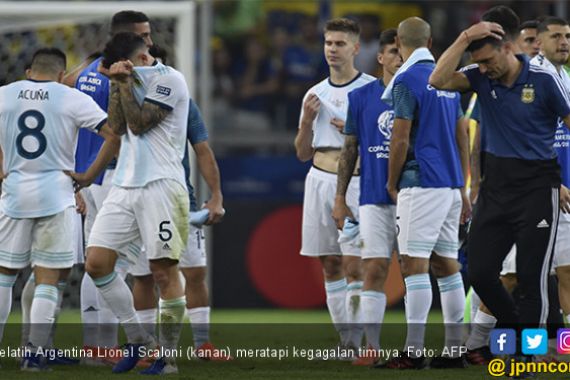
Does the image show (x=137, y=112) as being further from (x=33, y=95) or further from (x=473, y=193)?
(x=473, y=193)

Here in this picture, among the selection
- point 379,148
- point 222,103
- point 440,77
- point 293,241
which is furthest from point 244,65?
point 440,77

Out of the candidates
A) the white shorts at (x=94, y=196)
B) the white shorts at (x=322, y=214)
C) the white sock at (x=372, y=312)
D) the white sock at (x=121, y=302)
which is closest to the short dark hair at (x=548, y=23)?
the white shorts at (x=322, y=214)

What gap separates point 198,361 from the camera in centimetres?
1011

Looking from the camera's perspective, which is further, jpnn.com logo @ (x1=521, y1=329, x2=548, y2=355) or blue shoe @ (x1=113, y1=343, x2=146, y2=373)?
blue shoe @ (x1=113, y1=343, x2=146, y2=373)

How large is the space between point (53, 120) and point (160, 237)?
3.94 ft


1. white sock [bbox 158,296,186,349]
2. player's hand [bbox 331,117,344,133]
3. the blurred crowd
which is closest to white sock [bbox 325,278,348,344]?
player's hand [bbox 331,117,344,133]

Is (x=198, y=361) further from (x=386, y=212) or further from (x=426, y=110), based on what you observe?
(x=426, y=110)

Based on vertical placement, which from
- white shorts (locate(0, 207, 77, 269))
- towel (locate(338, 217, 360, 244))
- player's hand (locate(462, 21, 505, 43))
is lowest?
towel (locate(338, 217, 360, 244))

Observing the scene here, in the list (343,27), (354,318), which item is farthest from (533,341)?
(343,27)

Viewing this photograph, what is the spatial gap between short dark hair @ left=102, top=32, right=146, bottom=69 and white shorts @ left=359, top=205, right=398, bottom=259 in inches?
85.1

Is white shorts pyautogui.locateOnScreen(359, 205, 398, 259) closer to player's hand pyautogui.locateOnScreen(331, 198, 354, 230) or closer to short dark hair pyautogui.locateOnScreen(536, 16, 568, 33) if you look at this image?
player's hand pyautogui.locateOnScreen(331, 198, 354, 230)

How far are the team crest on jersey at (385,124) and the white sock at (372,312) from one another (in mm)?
1141

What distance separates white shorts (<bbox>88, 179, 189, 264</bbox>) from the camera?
28.7 feet

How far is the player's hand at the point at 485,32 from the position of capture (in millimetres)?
8086
